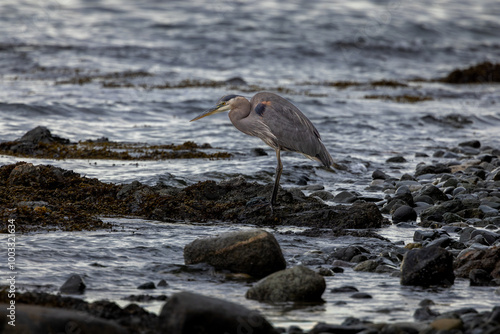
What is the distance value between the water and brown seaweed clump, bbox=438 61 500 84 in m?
1.35

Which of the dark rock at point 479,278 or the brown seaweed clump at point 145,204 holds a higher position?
the brown seaweed clump at point 145,204

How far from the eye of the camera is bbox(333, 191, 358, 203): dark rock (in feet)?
27.9

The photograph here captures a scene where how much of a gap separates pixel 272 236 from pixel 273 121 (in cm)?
264

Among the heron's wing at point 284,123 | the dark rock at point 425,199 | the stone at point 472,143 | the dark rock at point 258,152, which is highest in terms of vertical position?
the heron's wing at point 284,123

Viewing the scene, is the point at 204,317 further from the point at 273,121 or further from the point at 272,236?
the point at 273,121

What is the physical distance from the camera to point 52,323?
3.59 m

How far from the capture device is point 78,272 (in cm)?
520

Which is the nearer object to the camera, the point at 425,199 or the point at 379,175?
the point at 425,199

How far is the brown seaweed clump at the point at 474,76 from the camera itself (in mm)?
25953

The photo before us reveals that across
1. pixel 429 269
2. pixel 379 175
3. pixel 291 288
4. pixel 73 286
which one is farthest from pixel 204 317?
pixel 379 175

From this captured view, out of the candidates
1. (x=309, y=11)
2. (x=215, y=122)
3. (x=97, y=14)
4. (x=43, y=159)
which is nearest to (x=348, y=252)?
(x=43, y=159)

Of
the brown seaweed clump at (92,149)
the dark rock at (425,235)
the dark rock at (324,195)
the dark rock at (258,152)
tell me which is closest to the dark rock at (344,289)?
the dark rock at (425,235)

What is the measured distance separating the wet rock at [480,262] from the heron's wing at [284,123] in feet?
9.55

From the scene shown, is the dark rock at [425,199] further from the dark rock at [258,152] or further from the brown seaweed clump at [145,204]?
the dark rock at [258,152]
